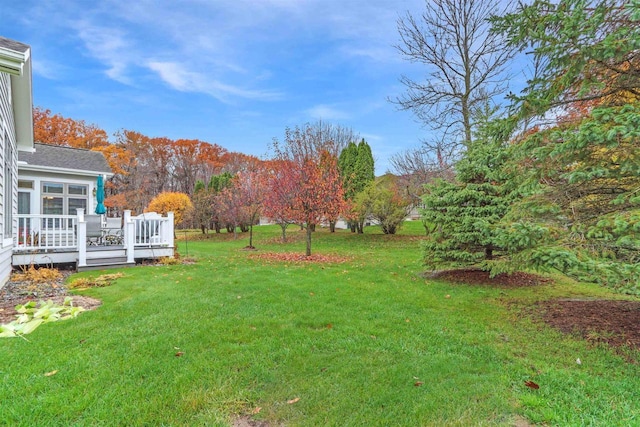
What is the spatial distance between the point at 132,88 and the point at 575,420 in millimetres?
22569

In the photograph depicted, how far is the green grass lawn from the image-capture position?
2434 millimetres

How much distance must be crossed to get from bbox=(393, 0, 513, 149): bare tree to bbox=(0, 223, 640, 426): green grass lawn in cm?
885

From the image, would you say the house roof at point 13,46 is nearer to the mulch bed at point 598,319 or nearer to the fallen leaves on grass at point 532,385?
the fallen leaves on grass at point 532,385

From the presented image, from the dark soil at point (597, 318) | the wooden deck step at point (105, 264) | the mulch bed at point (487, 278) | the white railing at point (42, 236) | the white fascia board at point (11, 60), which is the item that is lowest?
the dark soil at point (597, 318)

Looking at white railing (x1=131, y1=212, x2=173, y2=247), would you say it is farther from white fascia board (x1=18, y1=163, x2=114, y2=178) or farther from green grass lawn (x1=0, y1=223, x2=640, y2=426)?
green grass lawn (x1=0, y1=223, x2=640, y2=426)

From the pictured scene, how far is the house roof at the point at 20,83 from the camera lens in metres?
4.05

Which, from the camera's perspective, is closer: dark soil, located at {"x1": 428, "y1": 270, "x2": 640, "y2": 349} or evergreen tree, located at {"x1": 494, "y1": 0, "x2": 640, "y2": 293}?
evergreen tree, located at {"x1": 494, "y1": 0, "x2": 640, "y2": 293}

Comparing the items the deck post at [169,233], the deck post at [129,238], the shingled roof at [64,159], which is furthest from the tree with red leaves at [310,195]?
the shingled roof at [64,159]

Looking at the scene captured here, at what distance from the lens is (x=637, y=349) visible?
3551mm

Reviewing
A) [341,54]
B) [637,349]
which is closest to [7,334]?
[637,349]

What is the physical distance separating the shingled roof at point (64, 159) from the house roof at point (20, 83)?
4.52 ft

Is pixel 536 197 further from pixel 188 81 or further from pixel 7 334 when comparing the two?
pixel 188 81

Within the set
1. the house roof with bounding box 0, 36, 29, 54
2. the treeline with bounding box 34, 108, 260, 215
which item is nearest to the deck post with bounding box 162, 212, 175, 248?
the house roof with bounding box 0, 36, 29, 54

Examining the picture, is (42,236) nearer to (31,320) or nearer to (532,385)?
(31,320)
